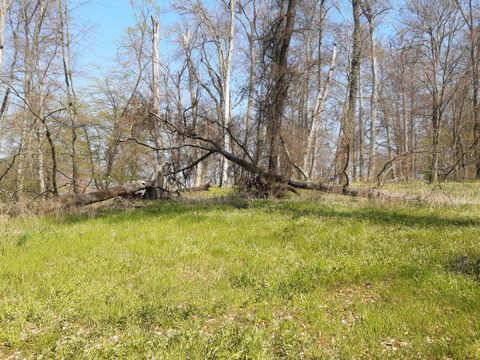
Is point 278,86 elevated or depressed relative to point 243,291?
elevated

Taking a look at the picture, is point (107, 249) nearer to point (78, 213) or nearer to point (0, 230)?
point (0, 230)

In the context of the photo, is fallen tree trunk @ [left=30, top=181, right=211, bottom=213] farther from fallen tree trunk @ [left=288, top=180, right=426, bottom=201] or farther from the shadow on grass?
fallen tree trunk @ [left=288, top=180, right=426, bottom=201]

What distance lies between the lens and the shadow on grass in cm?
1040

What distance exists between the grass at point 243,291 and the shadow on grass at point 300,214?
203mm

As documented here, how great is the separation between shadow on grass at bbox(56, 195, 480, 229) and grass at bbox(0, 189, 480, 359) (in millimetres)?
203

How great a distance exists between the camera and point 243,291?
20.1ft

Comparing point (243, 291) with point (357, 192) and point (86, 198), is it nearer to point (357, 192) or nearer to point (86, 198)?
point (86, 198)

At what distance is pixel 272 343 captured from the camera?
4.50 m

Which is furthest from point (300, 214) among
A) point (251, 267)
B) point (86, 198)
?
point (86, 198)

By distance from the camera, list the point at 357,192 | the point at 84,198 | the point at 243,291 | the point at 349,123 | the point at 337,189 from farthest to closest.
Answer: the point at 349,123 → the point at 337,189 → the point at 357,192 → the point at 84,198 → the point at 243,291

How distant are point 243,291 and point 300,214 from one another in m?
6.30

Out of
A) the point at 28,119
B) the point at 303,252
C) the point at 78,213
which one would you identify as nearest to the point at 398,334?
the point at 303,252

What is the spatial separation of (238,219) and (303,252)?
3.75 m

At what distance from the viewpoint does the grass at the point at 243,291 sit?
4477mm
